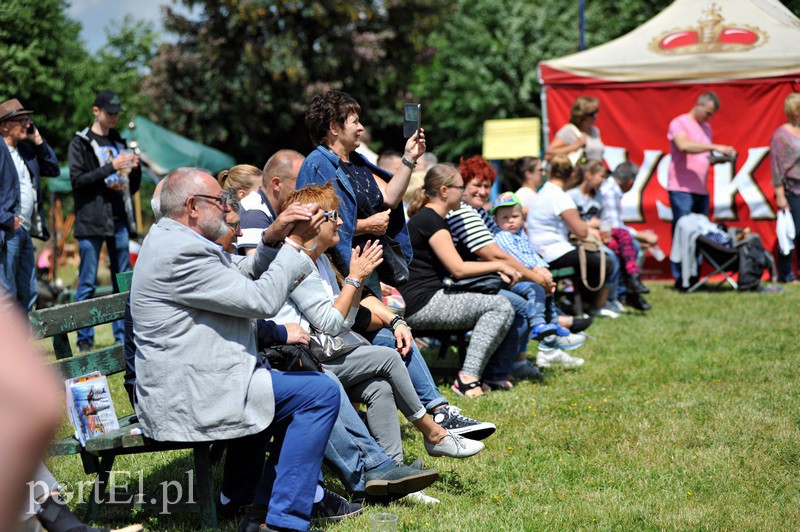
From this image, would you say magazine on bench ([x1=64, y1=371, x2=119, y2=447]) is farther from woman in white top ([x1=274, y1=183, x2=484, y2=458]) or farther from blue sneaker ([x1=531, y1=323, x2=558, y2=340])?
blue sneaker ([x1=531, y1=323, x2=558, y2=340])

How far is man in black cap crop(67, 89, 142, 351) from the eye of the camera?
7.30m

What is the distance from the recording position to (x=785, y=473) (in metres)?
4.18

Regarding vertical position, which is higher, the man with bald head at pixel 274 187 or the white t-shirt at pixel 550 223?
the man with bald head at pixel 274 187

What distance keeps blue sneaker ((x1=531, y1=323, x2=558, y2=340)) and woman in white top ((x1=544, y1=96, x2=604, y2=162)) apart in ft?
10.7

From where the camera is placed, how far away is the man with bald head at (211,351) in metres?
3.11

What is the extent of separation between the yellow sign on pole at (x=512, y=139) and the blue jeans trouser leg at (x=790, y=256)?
393 cm

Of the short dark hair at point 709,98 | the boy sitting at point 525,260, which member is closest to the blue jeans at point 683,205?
the short dark hair at point 709,98

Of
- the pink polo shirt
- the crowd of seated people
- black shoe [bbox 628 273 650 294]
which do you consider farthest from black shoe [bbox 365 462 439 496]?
the pink polo shirt

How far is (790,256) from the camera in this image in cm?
1094

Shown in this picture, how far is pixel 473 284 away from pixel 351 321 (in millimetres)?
2013

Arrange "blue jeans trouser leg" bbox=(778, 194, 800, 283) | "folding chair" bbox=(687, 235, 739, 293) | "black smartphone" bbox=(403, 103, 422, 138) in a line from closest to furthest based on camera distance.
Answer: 1. "black smartphone" bbox=(403, 103, 422, 138)
2. "folding chair" bbox=(687, 235, 739, 293)
3. "blue jeans trouser leg" bbox=(778, 194, 800, 283)

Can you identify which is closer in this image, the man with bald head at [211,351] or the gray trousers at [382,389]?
the man with bald head at [211,351]

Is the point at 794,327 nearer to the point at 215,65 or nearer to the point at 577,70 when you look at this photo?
the point at 577,70

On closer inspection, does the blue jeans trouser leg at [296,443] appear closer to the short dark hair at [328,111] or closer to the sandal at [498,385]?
the short dark hair at [328,111]
